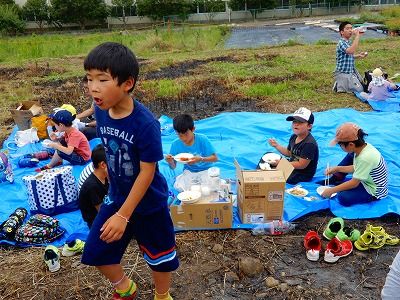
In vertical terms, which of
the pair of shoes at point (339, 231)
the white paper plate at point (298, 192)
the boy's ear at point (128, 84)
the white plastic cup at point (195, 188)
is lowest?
the pair of shoes at point (339, 231)

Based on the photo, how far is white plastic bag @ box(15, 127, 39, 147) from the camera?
5.69 metres

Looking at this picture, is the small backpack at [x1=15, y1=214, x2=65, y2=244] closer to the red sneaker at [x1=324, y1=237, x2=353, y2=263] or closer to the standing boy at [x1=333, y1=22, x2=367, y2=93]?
the red sneaker at [x1=324, y1=237, x2=353, y2=263]

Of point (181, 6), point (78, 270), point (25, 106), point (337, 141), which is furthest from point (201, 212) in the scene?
point (181, 6)

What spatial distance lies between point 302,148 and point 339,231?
1.12 meters

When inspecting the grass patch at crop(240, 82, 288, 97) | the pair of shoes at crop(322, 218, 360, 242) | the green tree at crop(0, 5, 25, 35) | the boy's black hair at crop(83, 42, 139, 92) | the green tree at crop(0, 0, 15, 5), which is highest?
the green tree at crop(0, 0, 15, 5)

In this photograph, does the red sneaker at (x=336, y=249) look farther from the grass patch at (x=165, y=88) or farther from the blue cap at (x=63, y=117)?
the grass patch at (x=165, y=88)

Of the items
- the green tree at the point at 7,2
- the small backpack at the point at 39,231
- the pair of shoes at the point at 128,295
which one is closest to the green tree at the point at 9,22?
the green tree at the point at 7,2

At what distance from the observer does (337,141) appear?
11.0ft

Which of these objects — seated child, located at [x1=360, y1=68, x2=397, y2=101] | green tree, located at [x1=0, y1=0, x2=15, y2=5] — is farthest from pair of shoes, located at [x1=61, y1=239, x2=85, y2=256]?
green tree, located at [x1=0, y1=0, x2=15, y2=5]

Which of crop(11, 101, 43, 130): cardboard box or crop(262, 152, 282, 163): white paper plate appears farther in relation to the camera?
crop(11, 101, 43, 130): cardboard box

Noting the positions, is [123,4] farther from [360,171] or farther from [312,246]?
[312,246]

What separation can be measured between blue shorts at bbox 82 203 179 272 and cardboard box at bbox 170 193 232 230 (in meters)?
1.13

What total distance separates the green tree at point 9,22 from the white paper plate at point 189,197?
37035 mm

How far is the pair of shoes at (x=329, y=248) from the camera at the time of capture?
9.52ft
